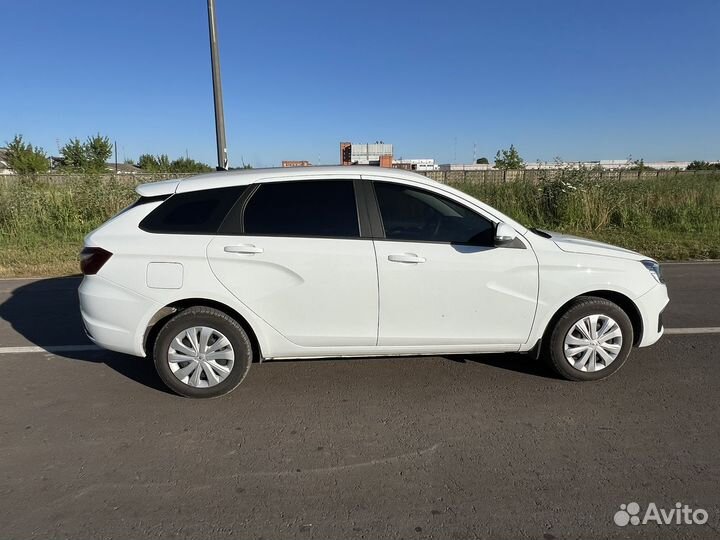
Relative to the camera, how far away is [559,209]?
12406mm

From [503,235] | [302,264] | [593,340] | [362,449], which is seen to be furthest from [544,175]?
[362,449]

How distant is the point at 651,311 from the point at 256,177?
10.9 feet

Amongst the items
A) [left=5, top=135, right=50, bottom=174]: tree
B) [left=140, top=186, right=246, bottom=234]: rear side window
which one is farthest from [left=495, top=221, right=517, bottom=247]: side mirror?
[left=5, top=135, right=50, bottom=174]: tree

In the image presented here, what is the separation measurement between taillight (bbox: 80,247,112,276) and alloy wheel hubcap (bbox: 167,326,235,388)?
789mm

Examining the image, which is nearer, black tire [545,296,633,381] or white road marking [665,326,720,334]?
black tire [545,296,633,381]

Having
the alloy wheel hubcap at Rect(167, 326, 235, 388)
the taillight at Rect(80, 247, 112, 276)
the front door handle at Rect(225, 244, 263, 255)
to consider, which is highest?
the front door handle at Rect(225, 244, 263, 255)

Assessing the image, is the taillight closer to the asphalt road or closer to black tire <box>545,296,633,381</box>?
the asphalt road

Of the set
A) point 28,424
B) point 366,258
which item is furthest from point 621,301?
point 28,424

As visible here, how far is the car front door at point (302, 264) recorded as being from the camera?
3.38 meters

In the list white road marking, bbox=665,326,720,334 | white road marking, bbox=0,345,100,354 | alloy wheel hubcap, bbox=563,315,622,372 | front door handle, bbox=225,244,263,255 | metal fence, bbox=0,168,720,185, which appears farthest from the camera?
metal fence, bbox=0,168,720,185

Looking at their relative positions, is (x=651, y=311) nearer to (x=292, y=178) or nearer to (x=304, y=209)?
(x=304, y=209)

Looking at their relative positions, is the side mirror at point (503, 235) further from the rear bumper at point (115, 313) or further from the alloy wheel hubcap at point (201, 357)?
the rear bumper at point (115, 313)

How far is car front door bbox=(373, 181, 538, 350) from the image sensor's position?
343 centimetres

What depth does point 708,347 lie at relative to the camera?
4387mm
